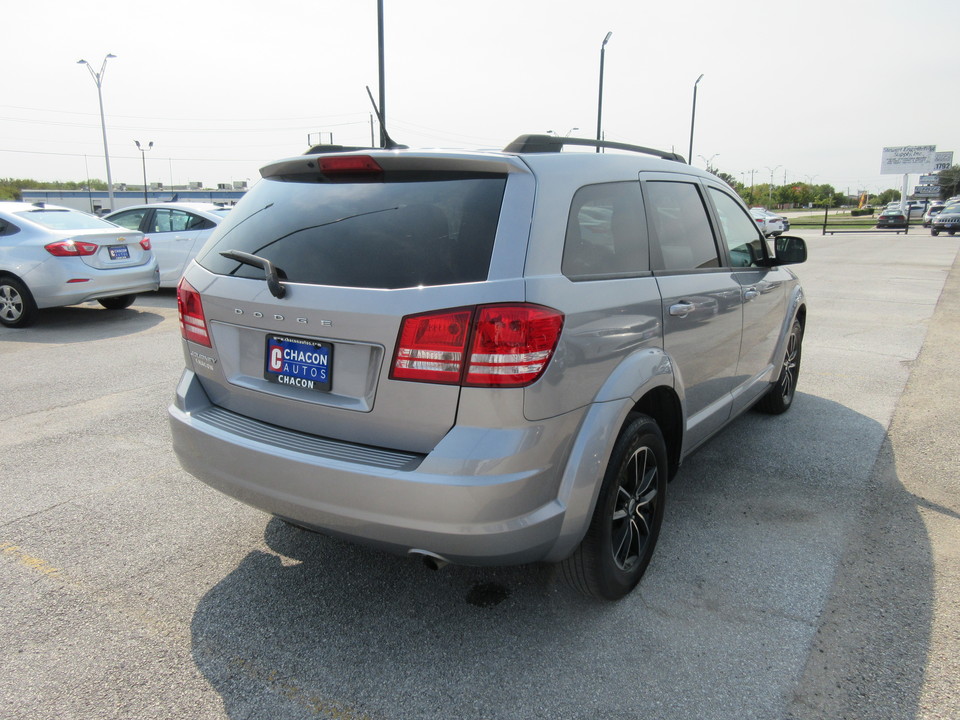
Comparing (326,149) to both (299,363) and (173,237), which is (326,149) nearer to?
(299,363)

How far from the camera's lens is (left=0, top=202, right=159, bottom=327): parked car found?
8.64 meters

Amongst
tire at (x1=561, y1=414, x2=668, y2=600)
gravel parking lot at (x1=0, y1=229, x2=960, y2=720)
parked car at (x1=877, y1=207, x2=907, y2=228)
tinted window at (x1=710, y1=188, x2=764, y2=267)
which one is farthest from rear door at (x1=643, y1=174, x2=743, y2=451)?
parked car at (x1=877, y1=207, x2=907, y2=228)

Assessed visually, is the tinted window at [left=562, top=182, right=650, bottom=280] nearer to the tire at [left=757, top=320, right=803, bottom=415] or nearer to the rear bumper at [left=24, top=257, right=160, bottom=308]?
the tire at [left=757, top=320, right=803, bottom=415]

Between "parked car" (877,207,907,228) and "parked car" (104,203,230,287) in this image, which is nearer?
"parked car" (104,203,230,287)

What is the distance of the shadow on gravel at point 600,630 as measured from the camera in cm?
233

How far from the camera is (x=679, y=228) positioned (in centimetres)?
342

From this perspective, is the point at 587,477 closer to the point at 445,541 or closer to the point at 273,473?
the point at 445,541

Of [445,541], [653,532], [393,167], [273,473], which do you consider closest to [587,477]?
[445,541]

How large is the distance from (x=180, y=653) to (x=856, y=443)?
4300 millimetres

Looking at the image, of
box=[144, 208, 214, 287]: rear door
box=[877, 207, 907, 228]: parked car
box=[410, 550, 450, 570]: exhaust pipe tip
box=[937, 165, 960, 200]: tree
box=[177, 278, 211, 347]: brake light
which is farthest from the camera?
box=[937, 165, 960, 200]: tree

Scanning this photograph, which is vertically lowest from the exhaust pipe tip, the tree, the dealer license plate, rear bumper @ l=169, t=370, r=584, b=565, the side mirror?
the exhaust pipe tip

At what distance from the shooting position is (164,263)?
1122 cm

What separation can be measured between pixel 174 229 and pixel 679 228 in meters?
9.95

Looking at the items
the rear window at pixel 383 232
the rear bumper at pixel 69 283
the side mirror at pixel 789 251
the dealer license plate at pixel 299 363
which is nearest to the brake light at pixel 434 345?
the rear window at pixel 383 232
